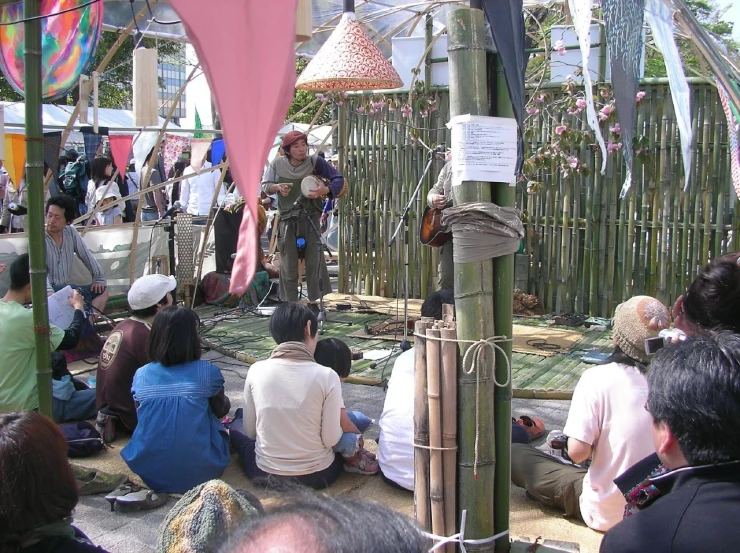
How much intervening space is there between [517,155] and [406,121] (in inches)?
Result: 232

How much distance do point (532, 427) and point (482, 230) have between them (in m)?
2.11

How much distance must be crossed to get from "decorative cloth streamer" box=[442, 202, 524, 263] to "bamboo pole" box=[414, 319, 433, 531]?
35 cm

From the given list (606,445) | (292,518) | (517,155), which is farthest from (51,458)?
(606,445)

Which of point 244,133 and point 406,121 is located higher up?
point 406,121

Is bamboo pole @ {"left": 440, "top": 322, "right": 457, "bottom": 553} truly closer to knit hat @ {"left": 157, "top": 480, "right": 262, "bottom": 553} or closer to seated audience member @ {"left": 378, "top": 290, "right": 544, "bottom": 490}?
seated audience member @ {"left": 378, "top": 290, "right": 544, "bottom": 490}

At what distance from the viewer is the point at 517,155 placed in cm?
253

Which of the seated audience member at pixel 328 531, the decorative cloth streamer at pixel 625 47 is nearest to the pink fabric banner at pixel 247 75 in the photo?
the seated audience member at pixel 328 531

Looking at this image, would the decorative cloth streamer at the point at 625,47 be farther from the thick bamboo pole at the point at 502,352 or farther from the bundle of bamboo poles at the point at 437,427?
the bundle of bamboo poles at the point at 437,427

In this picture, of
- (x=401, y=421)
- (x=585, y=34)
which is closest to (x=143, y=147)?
(x=401, y=421)

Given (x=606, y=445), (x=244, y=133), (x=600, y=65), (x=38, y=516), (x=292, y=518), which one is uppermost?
(x=600, y=65)

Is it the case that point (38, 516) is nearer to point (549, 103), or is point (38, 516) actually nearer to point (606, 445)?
point (606, 445)

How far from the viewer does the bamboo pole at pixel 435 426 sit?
102 inches

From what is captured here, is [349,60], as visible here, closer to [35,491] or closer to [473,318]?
[473,318]

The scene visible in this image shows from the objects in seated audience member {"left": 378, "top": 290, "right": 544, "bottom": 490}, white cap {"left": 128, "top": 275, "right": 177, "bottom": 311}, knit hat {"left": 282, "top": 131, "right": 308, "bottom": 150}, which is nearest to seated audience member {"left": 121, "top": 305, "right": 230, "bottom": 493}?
white cap {"left": 128, "top": 275, "right": 177, "bottom": 311}
